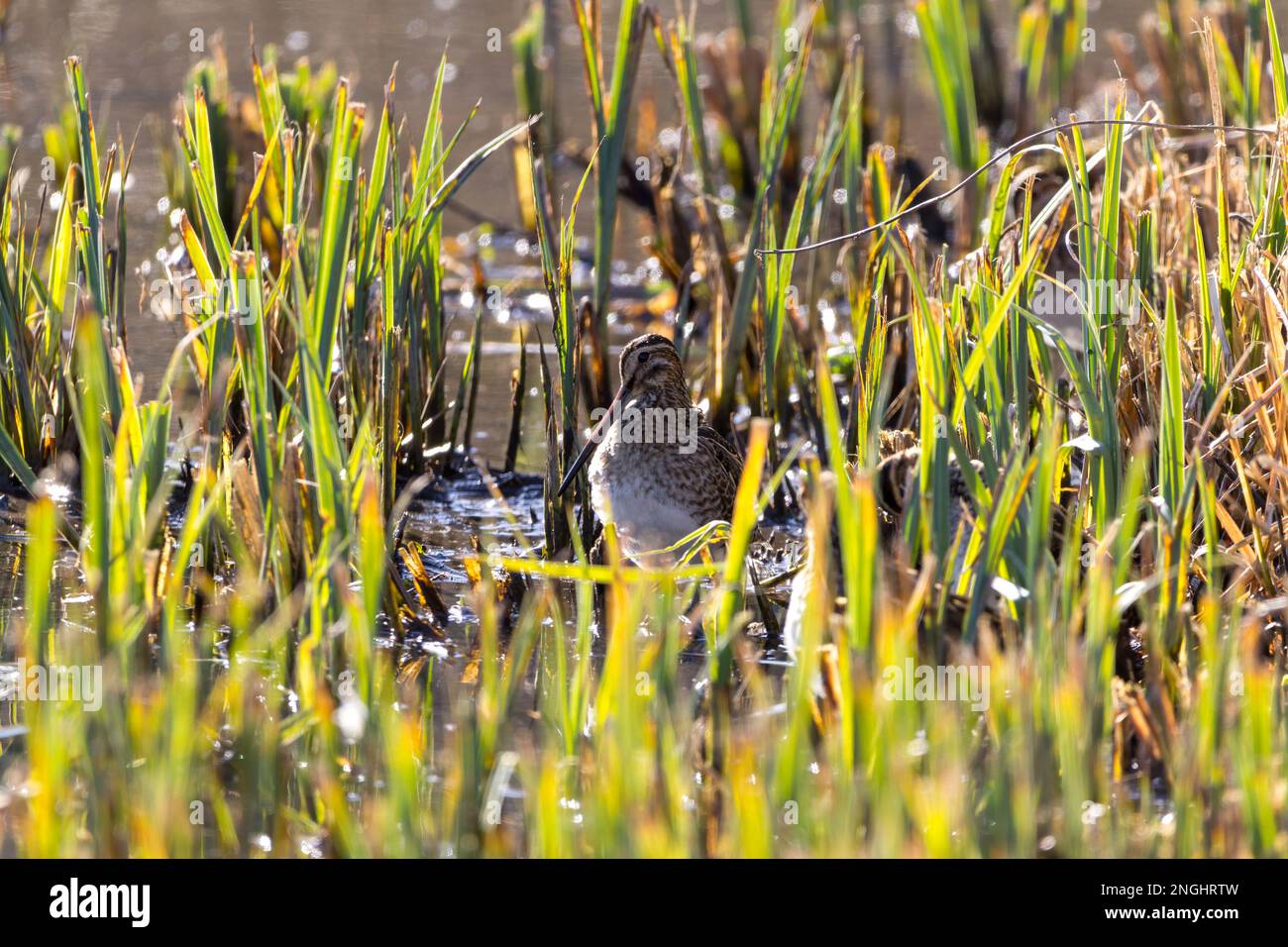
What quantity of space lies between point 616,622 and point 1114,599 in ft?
2.78

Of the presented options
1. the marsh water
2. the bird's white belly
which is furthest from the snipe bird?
the marsh water

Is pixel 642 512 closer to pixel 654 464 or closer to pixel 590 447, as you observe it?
pixel 654 464

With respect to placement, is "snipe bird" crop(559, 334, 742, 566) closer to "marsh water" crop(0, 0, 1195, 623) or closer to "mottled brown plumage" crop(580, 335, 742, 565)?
"mottled brown plumage" crop(580, 335, 742, 565)

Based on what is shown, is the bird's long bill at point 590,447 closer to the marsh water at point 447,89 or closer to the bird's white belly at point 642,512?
the bird's white belly at point 642,512

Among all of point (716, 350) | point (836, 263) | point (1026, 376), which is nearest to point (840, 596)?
point (1026, 376)

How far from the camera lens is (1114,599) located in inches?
110

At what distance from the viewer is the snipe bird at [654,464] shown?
4156mm

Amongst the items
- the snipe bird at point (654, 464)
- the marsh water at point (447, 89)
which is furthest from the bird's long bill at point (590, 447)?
the marsh water at point (447, 89)

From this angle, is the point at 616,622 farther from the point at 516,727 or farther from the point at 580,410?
the point at 580,410

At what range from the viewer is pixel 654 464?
4.17m

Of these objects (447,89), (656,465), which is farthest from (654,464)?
(447,89)

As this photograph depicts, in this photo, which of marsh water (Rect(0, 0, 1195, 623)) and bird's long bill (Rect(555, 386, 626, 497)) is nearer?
bird's long bill (Rect(555, 386, 626, 497))

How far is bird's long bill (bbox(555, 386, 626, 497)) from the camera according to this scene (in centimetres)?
415

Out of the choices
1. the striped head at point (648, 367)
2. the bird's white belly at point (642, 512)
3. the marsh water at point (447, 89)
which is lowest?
the bird's white belly at point (642, 512)
